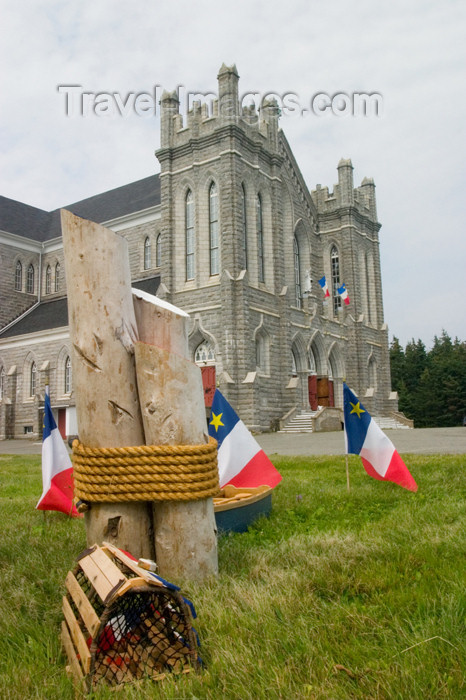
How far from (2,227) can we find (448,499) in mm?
37716

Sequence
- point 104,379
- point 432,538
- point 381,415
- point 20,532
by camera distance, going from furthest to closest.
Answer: point 381,415 → point 20,532 → point 432,538 → point 104,379

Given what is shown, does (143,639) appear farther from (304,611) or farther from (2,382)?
(2,382)

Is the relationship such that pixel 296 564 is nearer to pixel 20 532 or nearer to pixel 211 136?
pixel 20 532

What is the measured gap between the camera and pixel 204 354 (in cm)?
2608

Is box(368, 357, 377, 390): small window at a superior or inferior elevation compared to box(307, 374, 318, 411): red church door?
superior

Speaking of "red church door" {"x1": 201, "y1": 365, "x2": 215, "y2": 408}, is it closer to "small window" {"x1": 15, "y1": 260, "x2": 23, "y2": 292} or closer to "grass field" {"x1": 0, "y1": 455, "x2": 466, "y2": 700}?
"small window" {"x1": 15, "y1": 260, "x2": 23, "y2": 292}

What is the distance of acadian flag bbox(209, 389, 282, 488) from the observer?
504 cm

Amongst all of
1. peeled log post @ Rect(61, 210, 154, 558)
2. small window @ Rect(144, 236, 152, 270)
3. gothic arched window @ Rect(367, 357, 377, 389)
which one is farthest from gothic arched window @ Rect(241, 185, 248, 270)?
A: peeled log post @ Rect(61, 210, 154, 558)

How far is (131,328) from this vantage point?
3.27m

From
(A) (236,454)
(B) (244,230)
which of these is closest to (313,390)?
(B) (244,230)

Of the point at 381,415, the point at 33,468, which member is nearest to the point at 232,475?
the point at 33,468

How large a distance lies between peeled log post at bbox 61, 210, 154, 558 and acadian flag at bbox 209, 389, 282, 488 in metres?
1.87

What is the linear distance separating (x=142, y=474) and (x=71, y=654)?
0.95m

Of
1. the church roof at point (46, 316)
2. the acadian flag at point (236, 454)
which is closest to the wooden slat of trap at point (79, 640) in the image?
the acadian flag at point (236, 454)
